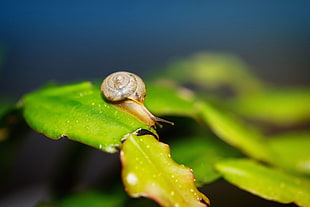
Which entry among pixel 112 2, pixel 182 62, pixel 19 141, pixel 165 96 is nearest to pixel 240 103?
pixel 182 62

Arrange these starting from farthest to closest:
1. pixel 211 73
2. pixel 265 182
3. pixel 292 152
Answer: pixel 211 73 → pixel 292 152 → pixel 265 182

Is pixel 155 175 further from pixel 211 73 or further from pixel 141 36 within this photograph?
pixel 141 36

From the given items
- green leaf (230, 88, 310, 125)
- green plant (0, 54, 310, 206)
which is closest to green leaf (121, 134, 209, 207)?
green plant (0, 54, 310, 206)

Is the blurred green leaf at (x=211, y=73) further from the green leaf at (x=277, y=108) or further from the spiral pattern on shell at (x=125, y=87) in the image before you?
the spiral pattern on shell at (x=125, y=87)

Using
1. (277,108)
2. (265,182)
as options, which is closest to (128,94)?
(265,182)

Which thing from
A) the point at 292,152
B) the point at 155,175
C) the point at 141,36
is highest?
the point at 155,175

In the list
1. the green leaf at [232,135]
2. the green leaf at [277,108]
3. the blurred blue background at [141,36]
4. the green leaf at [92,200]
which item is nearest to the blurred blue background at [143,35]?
the blurred blue background at [141,36]
